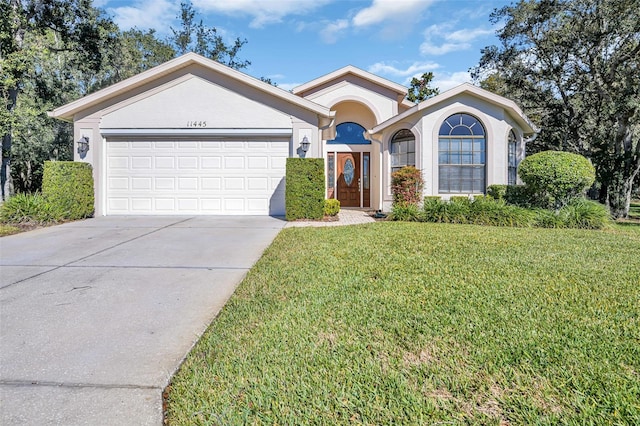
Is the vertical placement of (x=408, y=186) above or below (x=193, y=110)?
below

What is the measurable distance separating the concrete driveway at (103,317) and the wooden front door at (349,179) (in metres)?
8.41

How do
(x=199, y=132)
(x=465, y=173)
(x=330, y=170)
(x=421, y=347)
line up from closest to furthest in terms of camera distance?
(x=421, y=347) < (x=199, y=132) < (x=465, y=173) < (x=330, y=170)

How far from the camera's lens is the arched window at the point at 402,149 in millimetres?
12594

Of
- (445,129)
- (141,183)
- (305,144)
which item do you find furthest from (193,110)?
(445,129)

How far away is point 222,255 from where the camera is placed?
5.92 m

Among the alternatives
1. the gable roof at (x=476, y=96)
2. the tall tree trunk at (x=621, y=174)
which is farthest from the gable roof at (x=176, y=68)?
the tall tree trunk at (x=621, y=174)

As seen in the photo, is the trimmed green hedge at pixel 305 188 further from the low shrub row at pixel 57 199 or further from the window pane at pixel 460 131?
the low shrub row at pixel 57 199

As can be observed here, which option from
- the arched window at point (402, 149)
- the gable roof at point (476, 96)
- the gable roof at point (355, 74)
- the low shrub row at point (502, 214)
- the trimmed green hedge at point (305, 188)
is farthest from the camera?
the gable roof at point (355, 74)

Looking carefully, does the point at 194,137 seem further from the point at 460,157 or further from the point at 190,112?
the point at 460,157

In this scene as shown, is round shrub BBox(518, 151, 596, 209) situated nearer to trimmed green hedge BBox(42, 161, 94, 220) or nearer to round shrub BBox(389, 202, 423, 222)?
round shrub BBox(389, 202, 423, 222)

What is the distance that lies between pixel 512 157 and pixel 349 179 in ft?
19.9

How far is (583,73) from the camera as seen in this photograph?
47.3ft

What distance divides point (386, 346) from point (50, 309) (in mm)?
3269

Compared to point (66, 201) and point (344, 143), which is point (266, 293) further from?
point (344, 143)
